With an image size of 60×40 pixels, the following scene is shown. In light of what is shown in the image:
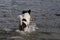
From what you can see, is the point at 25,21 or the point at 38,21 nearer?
the point at 25,21

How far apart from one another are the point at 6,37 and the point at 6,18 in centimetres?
612

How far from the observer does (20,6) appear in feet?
95.8

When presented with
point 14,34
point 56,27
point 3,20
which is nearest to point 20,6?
point 3,20

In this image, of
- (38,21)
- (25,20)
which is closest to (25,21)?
(25,20)

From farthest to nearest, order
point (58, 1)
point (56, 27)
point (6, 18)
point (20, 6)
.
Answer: point (58, 1) < point (20, 6) < point (6, 18) < point (56, 27)

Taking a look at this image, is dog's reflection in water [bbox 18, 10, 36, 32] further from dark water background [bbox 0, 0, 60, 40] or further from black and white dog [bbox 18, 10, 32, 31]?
dark water background [bbox 0, 0, 60, 40]

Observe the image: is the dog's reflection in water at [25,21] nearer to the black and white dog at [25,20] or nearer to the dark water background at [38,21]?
the black and white dog at [25,20]

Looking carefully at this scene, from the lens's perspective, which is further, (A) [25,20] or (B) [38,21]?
(B) [38,21]

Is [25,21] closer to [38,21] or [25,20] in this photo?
[25,20]

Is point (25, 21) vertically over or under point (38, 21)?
over

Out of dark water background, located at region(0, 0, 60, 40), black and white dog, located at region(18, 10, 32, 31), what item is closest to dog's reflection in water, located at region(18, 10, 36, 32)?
black and white dog, located at region(18, 10, 32, 31)

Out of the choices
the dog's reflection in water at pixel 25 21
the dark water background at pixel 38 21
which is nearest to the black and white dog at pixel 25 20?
the dog's reflection in water at pixel 25 21

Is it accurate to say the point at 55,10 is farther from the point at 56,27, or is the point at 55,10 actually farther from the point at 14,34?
the point at 14,34

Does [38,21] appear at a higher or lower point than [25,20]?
lower
